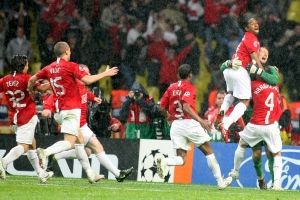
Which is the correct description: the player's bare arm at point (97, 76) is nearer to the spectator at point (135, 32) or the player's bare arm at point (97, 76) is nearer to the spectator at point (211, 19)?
the spectator at point (211, 19)

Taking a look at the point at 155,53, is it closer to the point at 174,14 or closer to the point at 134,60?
the point at 134,60

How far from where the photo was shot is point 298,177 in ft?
49.2

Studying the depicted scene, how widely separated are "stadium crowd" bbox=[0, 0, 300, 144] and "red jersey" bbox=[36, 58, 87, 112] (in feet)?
21.0

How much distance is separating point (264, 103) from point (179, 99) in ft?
4.14

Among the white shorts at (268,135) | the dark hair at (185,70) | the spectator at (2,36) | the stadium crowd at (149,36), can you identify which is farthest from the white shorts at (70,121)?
the spectator at (2,36)

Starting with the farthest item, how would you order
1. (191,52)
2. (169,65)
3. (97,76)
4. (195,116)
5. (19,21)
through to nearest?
1. (19,21)
2. (191,52)
3. (169,65)
4. (195,116)
5. (97,76)

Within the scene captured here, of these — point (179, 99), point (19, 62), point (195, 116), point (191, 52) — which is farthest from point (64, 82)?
point (191, 52)

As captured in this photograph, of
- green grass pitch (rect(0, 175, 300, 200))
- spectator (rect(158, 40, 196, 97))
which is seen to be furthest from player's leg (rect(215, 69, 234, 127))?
spectator (rect(158, 40, 196, 97))

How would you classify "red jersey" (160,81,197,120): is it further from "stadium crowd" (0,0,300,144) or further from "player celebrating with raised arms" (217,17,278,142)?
"stadium crowd" (0,0,300,144)

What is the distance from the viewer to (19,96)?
1334 cm

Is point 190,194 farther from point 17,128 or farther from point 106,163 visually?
point 17,128

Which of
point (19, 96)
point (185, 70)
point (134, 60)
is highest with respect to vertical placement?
point (134, 60)

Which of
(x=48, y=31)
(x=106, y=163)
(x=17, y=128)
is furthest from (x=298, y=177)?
(x=48, y=31)

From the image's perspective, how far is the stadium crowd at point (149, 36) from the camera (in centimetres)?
1919
